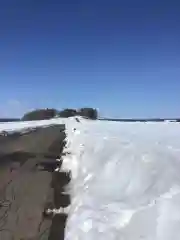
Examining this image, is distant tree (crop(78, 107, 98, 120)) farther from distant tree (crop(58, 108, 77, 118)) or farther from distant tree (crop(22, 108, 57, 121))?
distant tree (crop(22, 108, 57, 121))

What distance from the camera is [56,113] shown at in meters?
55.8

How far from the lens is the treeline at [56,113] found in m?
54.1

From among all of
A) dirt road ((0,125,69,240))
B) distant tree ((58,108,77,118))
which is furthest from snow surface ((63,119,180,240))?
distant tree ((58,108,77,118))

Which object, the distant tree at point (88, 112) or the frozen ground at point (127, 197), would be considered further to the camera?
the distant tree at point (88, 112)

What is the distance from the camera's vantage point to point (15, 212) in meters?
5.02

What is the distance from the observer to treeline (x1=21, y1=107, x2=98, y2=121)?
54066 mm

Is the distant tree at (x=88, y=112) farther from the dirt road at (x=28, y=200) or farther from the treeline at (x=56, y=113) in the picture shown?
the dirt road at (x=28, y=200)

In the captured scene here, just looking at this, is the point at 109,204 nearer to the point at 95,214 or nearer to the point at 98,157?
the point at 95,214

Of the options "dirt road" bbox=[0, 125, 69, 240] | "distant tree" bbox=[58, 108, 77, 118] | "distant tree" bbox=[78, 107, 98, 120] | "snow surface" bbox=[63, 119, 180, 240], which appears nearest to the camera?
"snow surface" bbox=[63, 119, 180, 240]

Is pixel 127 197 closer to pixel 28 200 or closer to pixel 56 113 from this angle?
pixel 28 200

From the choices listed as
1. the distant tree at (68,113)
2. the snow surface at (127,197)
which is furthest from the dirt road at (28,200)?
the distant tree at (68,113)

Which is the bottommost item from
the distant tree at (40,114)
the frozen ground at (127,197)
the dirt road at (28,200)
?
the dirt road at (28,200)

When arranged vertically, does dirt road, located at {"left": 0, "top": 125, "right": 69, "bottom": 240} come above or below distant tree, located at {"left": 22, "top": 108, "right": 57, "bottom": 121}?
below

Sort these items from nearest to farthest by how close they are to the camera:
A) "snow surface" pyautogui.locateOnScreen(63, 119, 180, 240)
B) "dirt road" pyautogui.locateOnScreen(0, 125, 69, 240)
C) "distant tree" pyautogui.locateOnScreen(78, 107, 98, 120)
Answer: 1. "snow surface" pyautogui.locateOnScreen(63, 119, 180, 240)
2. "dirt road" pyautogui.locateOnScreen(0, 125, 69, 240)
3. "distant tree" pyautogui.locateOnScreen(78, 107, 98, 120)
